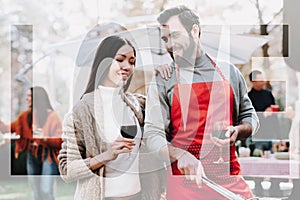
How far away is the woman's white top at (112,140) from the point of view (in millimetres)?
3283

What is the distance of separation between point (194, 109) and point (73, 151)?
646mm

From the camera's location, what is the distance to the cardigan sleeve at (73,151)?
329cm

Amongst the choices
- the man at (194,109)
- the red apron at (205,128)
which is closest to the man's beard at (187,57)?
the man at (194,109)

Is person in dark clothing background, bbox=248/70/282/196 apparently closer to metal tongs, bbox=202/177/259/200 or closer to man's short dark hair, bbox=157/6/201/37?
metal tongs, bbox=202/177/259/200

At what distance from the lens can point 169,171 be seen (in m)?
3.30

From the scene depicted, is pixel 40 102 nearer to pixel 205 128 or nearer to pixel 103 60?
pixel 103 60

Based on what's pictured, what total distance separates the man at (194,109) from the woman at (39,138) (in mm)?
506

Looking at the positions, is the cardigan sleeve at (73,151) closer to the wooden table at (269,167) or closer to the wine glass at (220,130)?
the wine glass at (220,130)

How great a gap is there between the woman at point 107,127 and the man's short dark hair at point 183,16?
226mm

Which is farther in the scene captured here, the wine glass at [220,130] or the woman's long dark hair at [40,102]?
the woman's long dark hair at [40,102]

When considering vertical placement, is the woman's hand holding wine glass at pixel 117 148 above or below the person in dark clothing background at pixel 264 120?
below

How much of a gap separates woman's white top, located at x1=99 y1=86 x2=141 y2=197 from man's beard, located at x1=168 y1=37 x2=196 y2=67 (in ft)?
1.06

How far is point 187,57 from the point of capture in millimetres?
3279

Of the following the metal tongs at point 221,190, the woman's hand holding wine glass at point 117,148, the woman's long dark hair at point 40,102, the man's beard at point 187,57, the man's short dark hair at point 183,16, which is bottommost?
the metal tongs at point 221,190
